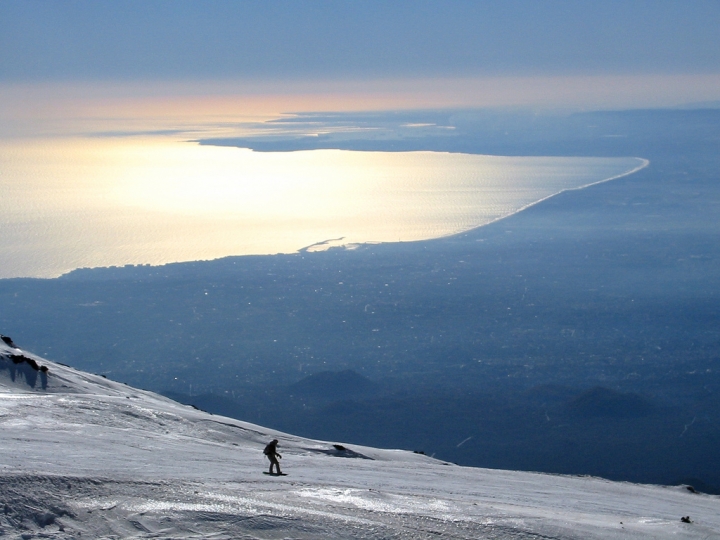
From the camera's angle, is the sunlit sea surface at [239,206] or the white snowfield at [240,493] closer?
the white snowfield at [240,493]

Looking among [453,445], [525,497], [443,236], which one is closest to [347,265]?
[443,236]

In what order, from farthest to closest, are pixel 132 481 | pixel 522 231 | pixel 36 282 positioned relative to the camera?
1. pixel 522 231
2. pixel 36 282
3. pixel 132 481

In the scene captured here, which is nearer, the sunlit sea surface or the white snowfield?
the white snowfield

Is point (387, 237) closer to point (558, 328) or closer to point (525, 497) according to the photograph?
point (558, 328)

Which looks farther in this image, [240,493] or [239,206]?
[239,206]
